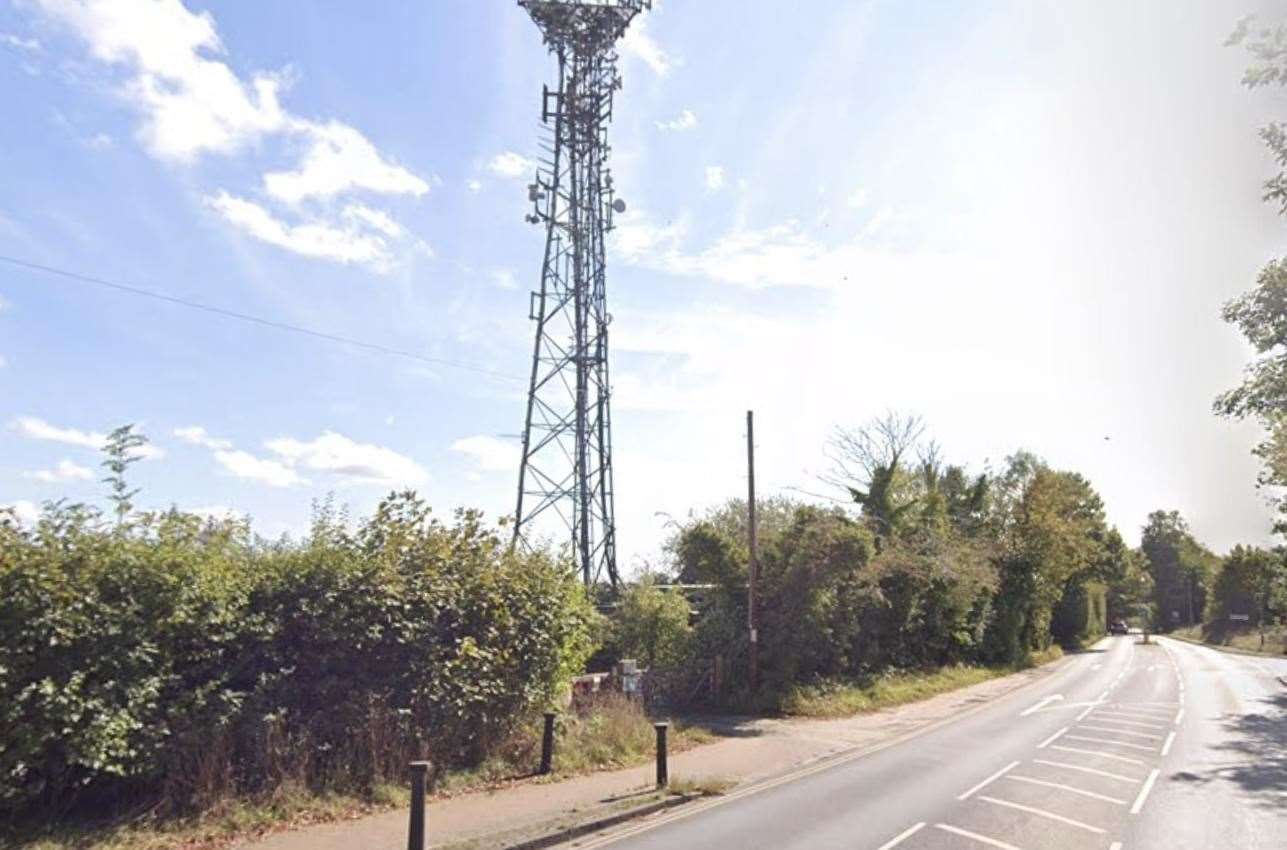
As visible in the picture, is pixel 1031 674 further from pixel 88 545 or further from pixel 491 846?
pixel 88 545

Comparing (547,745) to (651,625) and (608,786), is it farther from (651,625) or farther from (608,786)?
(651,625)

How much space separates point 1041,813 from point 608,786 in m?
5.61

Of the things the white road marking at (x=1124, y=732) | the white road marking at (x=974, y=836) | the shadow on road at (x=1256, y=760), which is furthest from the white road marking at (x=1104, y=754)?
the white road marking at (x=974, y=836)

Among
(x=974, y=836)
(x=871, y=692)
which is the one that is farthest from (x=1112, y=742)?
(x=974, y=836)

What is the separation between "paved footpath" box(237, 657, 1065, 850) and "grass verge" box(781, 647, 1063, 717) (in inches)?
27.6

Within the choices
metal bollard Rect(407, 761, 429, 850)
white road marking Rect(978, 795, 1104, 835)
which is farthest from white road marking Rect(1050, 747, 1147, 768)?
metal bollard Rect(407, 761, 429, 850)

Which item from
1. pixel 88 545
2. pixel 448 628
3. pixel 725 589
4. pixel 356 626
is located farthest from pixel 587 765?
pixel 725 589

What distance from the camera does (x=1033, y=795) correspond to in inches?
487

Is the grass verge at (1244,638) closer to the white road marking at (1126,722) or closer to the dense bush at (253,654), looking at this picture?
the white road marking at (1126,722)

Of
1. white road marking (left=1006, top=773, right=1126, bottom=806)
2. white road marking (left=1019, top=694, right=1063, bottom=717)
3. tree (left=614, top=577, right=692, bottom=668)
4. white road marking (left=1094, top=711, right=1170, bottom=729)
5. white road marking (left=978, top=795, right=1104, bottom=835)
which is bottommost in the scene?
white road marking (left=1019, top=694, right=1063, bottom=717)

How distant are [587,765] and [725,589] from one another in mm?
10590

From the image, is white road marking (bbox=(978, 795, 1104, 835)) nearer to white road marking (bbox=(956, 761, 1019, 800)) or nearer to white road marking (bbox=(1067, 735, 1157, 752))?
white road marking (bbox=(956, 761, 1019, 800))

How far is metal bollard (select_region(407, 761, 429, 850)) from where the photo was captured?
8.56 metres

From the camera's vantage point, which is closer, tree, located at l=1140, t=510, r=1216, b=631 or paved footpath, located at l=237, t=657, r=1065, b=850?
paved footpath, located at l=237, t=657, r=1065, b=850
